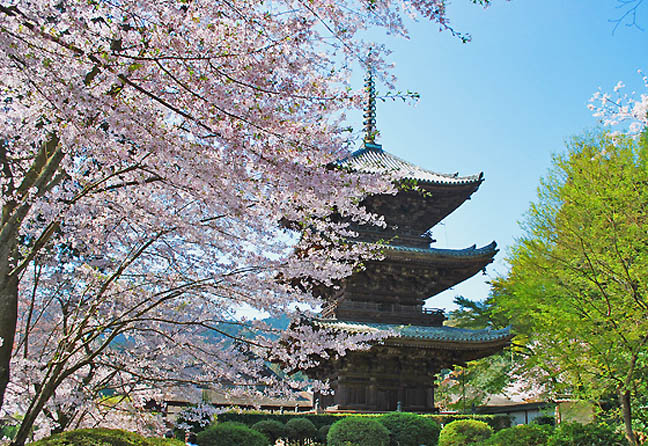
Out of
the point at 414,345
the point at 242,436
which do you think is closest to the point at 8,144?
the point at 242,436

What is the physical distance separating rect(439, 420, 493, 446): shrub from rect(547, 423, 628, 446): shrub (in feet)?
13.2

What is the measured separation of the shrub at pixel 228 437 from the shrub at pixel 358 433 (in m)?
1.79

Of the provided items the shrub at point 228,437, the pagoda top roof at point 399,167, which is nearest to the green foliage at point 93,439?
the shrub at point 228,437

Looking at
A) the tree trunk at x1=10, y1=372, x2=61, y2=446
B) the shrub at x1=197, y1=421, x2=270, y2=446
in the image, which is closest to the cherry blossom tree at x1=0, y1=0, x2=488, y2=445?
the tree trunk at x1=10, y1=372, x2=61, y2=446

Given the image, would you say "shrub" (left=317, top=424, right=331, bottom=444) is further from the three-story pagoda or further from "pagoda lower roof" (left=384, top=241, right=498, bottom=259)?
"pagoda lower roof" (left=384, top=241, right=498, bottom=259)

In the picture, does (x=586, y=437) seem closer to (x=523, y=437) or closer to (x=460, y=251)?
(x=523, y=437)

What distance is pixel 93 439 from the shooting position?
12.2 ft

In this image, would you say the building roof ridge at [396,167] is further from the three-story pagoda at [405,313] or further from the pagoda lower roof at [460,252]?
the pagoda lower roof at [460,252]

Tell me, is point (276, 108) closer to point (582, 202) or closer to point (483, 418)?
point (582, 202)

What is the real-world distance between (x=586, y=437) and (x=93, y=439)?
6683 millimetres

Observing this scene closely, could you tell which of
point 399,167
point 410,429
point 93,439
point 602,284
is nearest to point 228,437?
point 410,429

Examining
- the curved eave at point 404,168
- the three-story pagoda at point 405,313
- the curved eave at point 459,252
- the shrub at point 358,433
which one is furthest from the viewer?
the curved eave at point 404,168

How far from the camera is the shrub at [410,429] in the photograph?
1123 centimetres

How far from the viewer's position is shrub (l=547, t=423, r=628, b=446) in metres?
6.64
